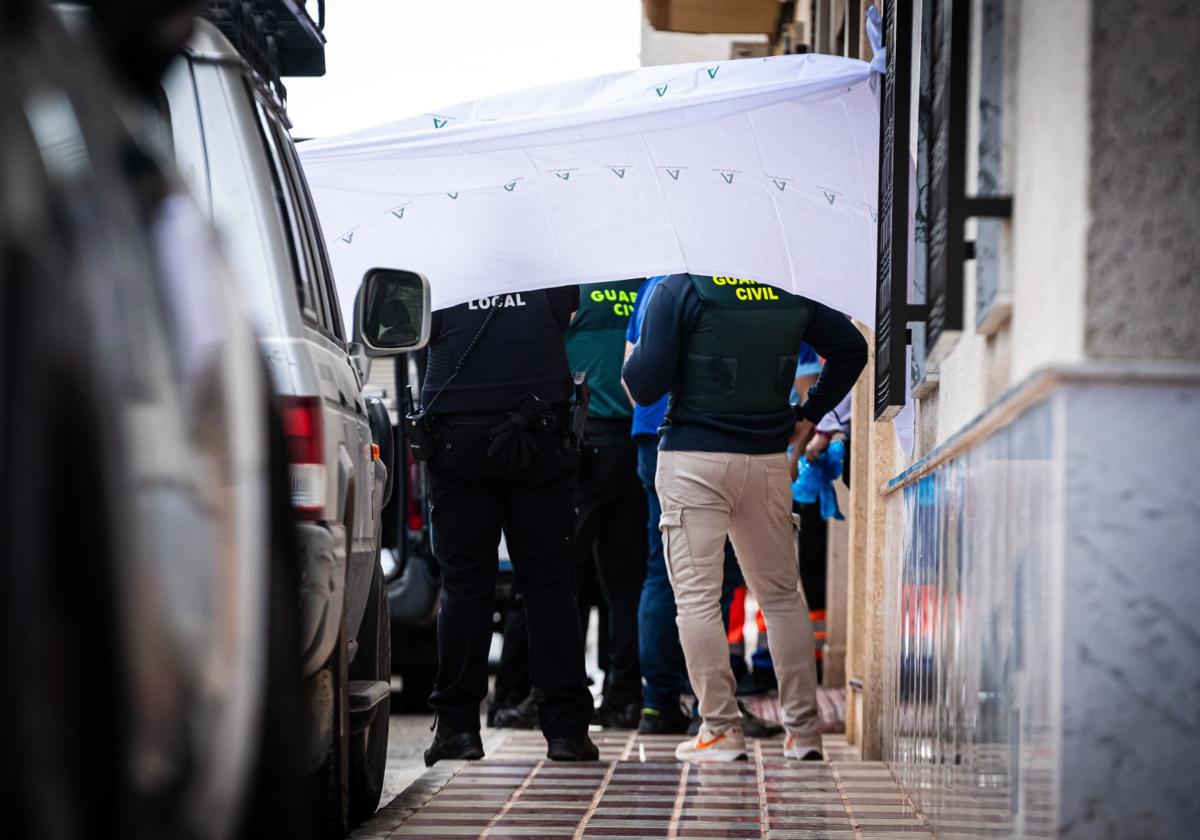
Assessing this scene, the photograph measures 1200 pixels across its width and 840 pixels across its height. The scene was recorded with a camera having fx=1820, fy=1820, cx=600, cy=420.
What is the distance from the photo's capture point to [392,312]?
5145mm

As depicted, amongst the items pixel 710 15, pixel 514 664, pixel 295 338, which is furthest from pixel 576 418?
pixel 710 15

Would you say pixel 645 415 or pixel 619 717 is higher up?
pixel 645 415

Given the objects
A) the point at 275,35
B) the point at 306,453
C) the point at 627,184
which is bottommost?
the point at 306,453

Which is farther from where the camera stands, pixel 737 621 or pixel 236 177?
pixel 737 621

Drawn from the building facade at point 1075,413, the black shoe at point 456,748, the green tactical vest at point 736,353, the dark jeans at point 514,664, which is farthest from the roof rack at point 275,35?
the dark jeans at point 514,664

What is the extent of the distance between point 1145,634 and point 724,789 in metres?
3.32

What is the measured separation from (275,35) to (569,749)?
9.41 feet

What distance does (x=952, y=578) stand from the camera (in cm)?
443

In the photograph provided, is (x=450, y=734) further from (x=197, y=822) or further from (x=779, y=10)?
(x=779, y=10)

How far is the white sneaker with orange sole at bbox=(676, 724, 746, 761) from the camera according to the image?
678cm

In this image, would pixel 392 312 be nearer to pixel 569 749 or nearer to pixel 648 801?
pixel 648 801

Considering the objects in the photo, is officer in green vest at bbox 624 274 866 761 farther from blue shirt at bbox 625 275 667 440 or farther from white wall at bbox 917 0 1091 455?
white wall at bbox 917 0 1091 455

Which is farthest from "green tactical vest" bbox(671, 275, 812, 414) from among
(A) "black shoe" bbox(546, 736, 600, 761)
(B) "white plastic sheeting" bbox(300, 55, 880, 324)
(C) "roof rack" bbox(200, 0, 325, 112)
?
(C) "roof rack" bbox(200, 0, 325, 112)

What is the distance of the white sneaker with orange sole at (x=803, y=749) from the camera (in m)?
6.93
